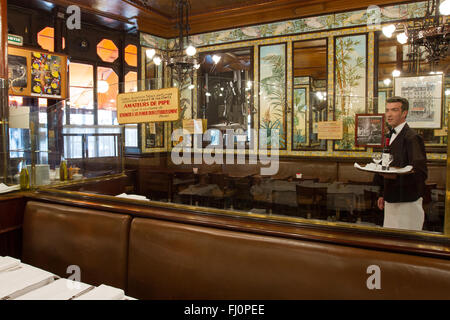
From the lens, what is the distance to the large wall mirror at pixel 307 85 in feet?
18.4

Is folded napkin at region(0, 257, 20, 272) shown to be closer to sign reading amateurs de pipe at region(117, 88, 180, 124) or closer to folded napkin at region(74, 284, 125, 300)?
folded napkin at region(74, 284, 125, 300)

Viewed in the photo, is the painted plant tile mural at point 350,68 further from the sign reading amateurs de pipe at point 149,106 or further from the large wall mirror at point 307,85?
the sign reading amateurs de pipe at point 149,106

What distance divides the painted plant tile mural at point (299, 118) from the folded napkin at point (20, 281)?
4671 millimetres

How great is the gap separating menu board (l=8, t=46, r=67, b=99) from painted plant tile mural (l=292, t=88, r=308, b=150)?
13.5 feet

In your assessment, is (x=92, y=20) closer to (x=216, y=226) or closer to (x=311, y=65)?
(x=311, y=65)

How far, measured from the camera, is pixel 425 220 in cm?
146

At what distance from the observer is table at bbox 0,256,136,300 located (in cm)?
120

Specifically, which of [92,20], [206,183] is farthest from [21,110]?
[92,20]

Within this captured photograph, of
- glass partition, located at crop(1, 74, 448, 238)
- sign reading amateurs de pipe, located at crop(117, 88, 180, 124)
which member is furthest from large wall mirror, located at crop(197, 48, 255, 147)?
sign reading amateurs de pipe, located at crop(117, 88, 180, 124)

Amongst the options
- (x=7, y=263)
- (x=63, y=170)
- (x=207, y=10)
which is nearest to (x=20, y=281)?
(x=7, y=263)

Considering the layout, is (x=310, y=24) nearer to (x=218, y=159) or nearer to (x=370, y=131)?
(x=218, y=159)

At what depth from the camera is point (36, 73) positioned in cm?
521

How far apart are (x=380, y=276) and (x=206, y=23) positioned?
6.57 meters

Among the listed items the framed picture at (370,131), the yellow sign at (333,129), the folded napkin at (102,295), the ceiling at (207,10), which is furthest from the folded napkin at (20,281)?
the ceiling at (207,10)
